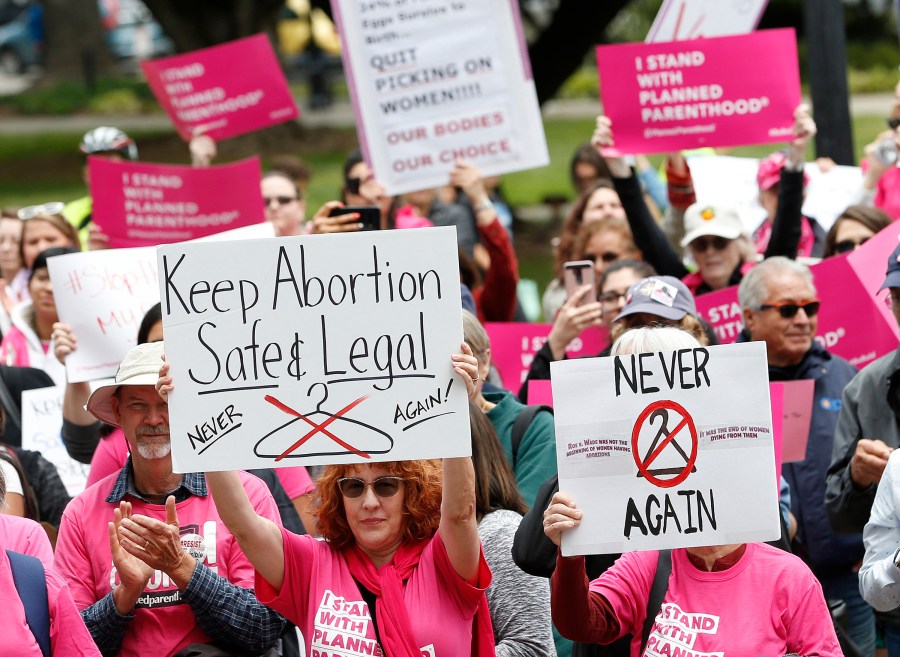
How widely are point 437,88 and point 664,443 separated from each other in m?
4.31

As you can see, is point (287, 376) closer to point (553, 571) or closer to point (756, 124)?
point (553, 571)

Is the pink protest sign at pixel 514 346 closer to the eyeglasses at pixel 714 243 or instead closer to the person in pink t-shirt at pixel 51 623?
the eyeglasses at pixel 714 243

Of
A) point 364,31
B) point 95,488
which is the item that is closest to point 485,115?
point 364,31

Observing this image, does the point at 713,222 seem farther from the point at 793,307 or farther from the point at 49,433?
the point at 49,433

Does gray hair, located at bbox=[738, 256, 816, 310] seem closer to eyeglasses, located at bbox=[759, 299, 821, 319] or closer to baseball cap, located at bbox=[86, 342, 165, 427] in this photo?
eyeglasses, located at bbox=[759, 299, 821, 319]

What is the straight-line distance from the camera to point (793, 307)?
5957 mm

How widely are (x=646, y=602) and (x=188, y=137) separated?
6112 mm

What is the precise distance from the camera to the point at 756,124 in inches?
291

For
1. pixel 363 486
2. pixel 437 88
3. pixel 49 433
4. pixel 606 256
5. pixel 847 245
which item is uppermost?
pixel 437 88

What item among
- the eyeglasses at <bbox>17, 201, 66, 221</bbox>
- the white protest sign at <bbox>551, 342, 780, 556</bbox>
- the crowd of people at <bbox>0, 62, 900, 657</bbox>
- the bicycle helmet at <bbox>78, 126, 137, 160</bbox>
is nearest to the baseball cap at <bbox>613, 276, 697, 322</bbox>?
the crowd of people at <bbox>0, 62, 900, 657</bbox>

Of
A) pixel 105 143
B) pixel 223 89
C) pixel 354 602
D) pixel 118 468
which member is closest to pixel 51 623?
pixel 354 602

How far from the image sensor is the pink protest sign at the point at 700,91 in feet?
24.2

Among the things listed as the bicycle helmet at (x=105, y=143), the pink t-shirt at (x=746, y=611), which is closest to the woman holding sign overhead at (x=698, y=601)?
the pink t-shirt at (x=746, y=611)

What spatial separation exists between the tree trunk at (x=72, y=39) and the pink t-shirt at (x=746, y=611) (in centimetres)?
2719
